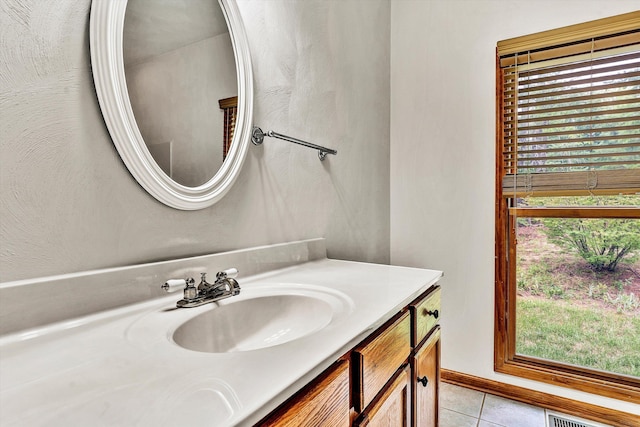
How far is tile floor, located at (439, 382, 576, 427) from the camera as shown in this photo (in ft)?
5.41

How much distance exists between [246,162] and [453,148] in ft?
4.33

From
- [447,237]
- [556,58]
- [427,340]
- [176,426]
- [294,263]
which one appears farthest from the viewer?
[447,237]

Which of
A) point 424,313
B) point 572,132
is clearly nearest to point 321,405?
point 424,313

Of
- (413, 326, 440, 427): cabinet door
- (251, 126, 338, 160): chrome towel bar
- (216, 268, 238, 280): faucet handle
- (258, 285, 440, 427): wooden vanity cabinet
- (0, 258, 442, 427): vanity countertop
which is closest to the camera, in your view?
(0, 258, 442, 427): vanity countertop

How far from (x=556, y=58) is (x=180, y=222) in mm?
1951

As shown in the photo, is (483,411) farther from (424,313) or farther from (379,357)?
(379,357)

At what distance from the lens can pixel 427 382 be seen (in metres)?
1.13

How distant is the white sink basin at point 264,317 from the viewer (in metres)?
0.81

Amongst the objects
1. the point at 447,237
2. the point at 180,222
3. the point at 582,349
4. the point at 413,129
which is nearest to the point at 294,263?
the point at 180,222

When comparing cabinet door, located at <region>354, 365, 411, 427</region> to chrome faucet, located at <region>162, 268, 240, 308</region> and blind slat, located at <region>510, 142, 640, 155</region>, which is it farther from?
blind slat, located at <region>510, 142, 640, 155</region>

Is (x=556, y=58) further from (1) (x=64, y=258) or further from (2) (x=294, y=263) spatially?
(1) (x=64, y=258)

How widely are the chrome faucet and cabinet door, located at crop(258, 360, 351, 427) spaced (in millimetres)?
395

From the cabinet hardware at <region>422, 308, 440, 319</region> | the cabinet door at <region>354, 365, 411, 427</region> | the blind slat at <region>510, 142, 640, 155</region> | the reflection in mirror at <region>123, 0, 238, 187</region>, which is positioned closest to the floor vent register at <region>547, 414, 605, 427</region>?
the cabinet hardware at <region>422, 308, 440, 319</region>

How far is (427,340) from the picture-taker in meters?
1.13
